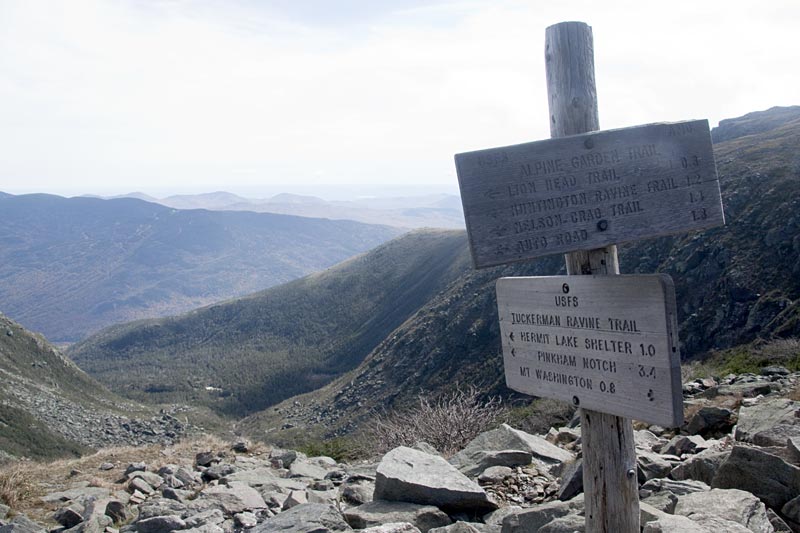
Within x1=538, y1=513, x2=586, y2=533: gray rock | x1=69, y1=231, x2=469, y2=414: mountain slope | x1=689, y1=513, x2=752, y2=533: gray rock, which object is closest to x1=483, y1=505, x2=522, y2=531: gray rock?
x1=538, y1=513, x2=586, y2=533: gray rock

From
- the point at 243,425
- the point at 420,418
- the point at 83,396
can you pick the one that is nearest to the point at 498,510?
the point at 420,418

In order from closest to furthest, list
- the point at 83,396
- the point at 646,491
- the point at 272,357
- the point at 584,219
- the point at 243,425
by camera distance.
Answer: the point at 584,219
the point at 646,491
the point at 83,396
the point at 243,425
the point at 272,357

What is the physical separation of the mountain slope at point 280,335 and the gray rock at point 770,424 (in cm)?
7366

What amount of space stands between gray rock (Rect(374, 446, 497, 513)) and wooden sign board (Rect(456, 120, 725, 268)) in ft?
10.6

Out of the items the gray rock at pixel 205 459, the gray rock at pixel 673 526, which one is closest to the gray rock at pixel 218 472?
the gray rock at pixel 205 459

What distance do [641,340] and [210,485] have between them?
26.1 feet

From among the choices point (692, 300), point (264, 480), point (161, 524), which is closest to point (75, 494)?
point (264, 480)

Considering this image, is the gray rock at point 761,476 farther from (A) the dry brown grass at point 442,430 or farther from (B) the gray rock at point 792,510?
(A) the dry brown grass at point 442,430

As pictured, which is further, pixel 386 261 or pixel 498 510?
pixel 386 261

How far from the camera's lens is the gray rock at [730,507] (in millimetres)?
4918

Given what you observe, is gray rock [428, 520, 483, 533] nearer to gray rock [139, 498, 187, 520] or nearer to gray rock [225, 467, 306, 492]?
gray rock [139, 498, 187, 520]

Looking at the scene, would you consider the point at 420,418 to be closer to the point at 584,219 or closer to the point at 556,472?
the point at 556,472

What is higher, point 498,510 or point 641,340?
point 641,340

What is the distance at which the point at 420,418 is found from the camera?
41.8 ft
